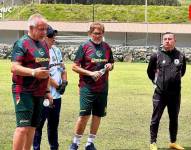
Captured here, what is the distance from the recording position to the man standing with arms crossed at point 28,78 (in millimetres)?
6453

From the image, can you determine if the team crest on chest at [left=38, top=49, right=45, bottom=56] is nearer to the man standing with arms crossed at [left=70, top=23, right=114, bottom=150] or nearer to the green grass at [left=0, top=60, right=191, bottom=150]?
the man standing with arms crossed at [left=70, top=23, right=114, bottom=150]

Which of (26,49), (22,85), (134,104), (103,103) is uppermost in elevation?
(26,49)

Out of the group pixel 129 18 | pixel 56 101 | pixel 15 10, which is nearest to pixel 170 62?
pixel 56 101

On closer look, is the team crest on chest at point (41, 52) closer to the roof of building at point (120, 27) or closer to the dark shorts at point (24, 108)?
the dark shorts at point (24, 108)

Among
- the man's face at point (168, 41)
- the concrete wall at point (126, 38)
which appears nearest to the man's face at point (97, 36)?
the man's face at point (168, 41)

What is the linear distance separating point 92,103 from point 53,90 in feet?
2.49

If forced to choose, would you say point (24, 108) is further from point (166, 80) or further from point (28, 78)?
point (166, 80)

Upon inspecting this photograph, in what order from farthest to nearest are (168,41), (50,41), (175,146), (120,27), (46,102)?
(120,27) < (175,146) < (168,41) < (50,41) < (46,102)

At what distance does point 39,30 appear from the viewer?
650 centimetres

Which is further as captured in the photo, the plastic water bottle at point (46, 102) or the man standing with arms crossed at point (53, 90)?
the man standing with arms crossed at point (53, 90)

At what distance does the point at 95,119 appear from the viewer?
830 centimetres

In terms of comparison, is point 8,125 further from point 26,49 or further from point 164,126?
point 26,49

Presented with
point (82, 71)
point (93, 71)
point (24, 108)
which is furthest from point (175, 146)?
point (24, 108)

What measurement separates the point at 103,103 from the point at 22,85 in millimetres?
2009
